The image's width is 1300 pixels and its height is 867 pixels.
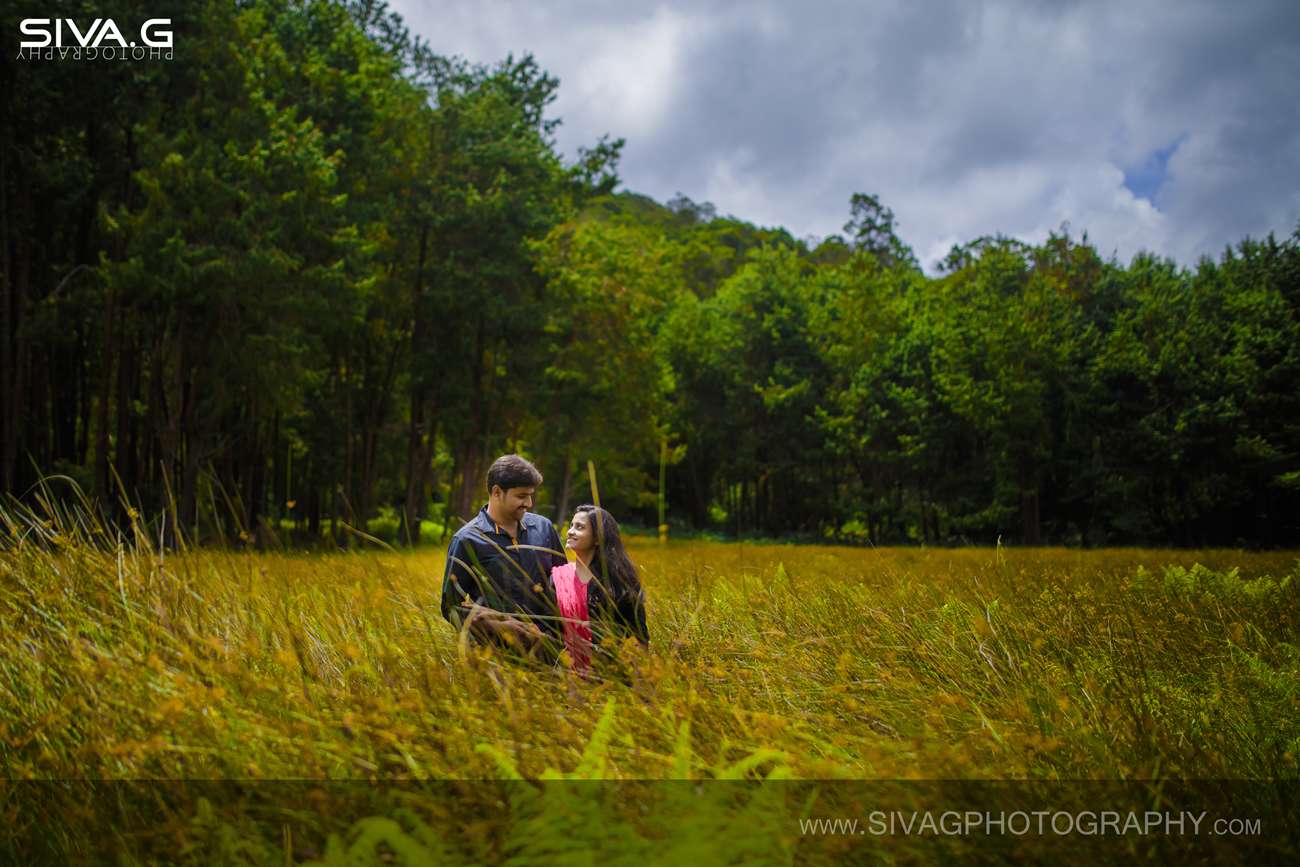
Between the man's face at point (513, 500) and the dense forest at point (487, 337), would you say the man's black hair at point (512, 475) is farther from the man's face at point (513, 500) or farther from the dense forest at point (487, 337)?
the dense forest at point (487, 337)

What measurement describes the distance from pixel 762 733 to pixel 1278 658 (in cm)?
372

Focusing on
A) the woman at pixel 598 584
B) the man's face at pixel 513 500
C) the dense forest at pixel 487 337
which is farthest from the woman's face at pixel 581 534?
the dense forest at pixel 487 337

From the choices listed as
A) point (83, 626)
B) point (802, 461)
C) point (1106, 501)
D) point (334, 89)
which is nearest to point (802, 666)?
point (83, 626)

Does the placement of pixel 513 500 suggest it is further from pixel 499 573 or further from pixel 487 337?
pixel 487 337

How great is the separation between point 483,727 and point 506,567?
3.70ft

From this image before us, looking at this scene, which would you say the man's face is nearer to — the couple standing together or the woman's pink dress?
the couple standing together

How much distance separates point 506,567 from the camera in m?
3.70

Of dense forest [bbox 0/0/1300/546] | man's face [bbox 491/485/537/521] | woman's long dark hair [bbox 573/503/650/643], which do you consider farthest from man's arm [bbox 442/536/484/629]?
dense forest [bbox 0/0/1300/546]

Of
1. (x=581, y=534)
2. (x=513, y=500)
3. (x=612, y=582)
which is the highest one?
(x=513, y=500)

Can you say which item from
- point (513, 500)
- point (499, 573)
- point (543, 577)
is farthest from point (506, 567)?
point (513, 500)

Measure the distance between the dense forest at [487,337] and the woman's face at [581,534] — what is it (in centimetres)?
301

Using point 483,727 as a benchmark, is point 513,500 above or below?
above

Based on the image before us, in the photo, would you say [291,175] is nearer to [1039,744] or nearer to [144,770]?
[144,770]

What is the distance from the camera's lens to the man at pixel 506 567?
3.28 metres
